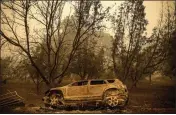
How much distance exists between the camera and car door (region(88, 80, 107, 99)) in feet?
9.05

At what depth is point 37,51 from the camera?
2.79 meters

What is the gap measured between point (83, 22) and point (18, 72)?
89 cm

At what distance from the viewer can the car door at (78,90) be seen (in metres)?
2.77

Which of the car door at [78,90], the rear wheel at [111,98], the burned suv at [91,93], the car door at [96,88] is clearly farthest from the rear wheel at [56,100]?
the rear wheel at [111,98]

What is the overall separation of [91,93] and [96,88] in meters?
0.08

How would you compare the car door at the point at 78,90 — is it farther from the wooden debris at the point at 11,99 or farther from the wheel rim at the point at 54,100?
the wooden debris at the point at 11,99

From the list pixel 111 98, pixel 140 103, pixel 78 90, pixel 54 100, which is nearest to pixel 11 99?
pixel 54 100

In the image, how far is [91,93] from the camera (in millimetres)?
2764

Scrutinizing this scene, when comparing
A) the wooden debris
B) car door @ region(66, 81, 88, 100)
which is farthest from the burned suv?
the wooden debris

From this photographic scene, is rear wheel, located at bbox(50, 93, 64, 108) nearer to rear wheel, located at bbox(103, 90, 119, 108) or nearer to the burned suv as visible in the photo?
the burned suv

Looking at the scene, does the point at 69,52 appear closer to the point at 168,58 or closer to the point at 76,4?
the point at 76,4

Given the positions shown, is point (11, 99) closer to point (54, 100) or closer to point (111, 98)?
point (54, 100)

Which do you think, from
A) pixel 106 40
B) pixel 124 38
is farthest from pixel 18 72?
pixel 124 38

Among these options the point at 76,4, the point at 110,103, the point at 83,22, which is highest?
the point at 76,4
